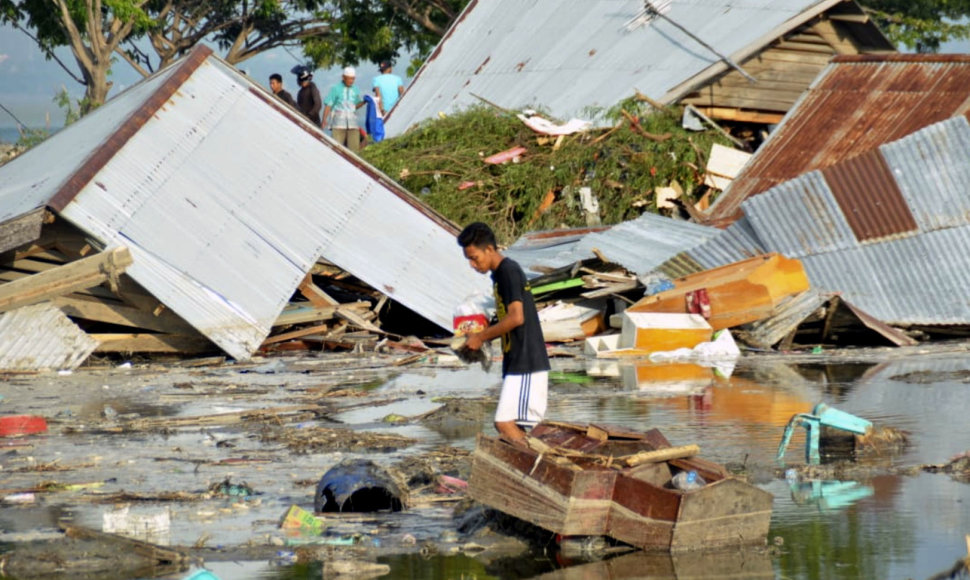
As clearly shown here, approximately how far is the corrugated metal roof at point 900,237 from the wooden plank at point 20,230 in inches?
281

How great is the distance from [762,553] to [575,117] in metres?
15.9

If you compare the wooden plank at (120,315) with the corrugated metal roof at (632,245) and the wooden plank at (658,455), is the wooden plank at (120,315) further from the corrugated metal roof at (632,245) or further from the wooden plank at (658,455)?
the wooden plank at (658,455)

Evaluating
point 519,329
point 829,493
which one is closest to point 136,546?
point 519,329

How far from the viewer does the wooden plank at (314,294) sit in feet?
52.1

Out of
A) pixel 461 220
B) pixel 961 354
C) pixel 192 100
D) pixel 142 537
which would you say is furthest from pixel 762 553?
pixel 461 220

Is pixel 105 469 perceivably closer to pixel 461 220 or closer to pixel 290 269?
pixel 290 269

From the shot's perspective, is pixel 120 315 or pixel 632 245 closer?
pixel 120 315

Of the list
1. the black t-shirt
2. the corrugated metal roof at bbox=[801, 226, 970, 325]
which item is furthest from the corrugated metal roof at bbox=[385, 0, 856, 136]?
the black t-shirt

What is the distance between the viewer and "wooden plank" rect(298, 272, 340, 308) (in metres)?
15.9

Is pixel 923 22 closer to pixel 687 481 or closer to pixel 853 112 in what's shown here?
pixel 853 112

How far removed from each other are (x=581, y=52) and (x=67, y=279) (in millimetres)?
12187

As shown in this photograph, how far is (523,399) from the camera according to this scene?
724 centimetres

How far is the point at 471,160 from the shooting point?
2142cm

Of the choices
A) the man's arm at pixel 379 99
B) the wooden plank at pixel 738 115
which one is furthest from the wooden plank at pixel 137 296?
the man's arm at pixel 379 99
